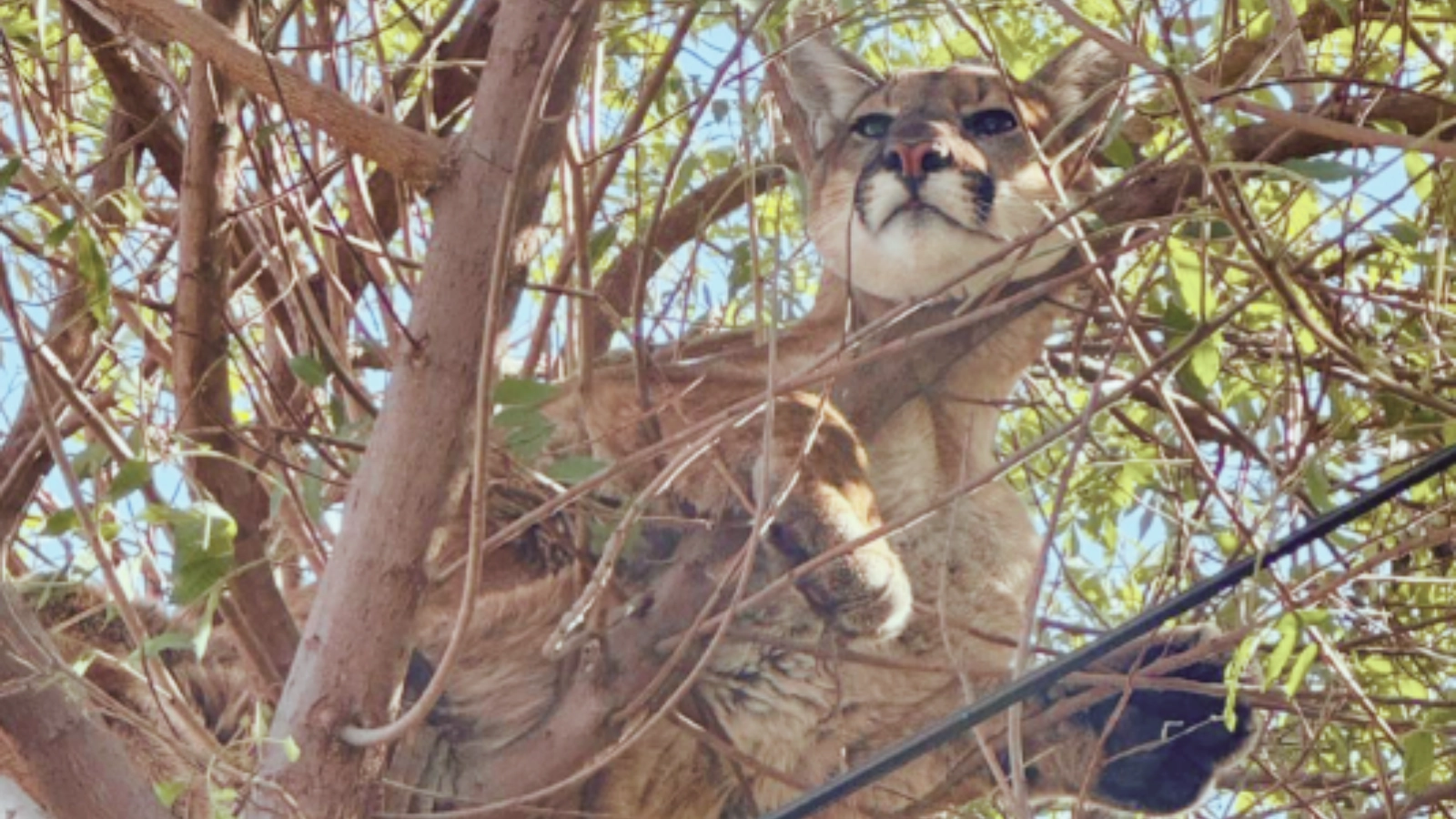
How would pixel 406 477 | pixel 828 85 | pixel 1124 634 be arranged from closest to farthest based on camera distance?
pixel 1124 634 → pixel 406 477 → pixel 828 85

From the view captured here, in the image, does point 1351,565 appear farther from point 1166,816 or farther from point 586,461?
point 586,461

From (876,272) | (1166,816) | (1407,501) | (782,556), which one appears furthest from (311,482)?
(1407,501)

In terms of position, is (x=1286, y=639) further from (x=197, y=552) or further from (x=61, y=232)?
(x=61, y=232)

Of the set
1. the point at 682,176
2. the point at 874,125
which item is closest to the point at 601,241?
the point at 682,176

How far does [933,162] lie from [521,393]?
6.20 ft

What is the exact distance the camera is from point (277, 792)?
115 inches

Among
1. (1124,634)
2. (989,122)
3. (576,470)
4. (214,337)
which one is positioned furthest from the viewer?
(989,122)

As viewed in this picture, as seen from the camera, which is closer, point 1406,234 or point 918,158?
point 1406,234

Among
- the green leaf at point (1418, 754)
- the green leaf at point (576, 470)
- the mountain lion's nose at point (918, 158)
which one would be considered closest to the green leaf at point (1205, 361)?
the green leaf at point (1418, 754)

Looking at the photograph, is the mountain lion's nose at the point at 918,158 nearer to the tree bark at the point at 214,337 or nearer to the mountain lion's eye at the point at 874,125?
the mountain lion's eye at the point at 874,125

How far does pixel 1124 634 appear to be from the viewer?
9.66 feet

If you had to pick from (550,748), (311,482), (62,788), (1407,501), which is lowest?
(1407,501)

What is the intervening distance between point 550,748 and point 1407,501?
2.19 meters

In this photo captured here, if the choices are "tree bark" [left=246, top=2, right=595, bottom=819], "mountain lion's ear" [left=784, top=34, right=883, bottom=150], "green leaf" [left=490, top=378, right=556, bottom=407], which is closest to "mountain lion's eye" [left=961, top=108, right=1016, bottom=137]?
"mountain lion's ear" [left=784, top=34, right=883, bottom=150]
